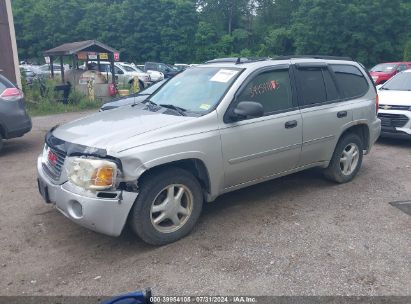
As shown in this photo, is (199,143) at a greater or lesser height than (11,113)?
greater

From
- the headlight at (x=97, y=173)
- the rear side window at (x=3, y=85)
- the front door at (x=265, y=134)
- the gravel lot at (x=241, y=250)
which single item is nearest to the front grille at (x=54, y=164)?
the headlight at (x=97, y=173)

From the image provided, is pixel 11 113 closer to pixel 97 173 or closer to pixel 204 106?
pixel 204 106

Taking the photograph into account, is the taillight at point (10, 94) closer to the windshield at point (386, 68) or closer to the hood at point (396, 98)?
the hood at point (396, 98)

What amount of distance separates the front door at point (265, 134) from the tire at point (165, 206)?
0.49m

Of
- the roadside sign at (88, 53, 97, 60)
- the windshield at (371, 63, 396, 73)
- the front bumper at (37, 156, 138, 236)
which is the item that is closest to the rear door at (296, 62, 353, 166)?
the front bumper at (37, 156, 138, 236)

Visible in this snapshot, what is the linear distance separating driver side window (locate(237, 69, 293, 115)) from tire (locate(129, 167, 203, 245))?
3.75 feet

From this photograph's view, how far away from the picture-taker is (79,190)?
3650mm

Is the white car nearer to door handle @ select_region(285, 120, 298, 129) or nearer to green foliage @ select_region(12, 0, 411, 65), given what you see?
door handle @ select_region(285, 120, 298, 129)

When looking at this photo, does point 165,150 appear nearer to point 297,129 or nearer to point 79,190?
point 79,190

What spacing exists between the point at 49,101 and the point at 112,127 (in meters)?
11.1

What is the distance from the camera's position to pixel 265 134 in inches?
181

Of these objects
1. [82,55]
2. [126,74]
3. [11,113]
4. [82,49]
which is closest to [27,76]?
[126,74]

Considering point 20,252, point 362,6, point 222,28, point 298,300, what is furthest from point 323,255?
point 222,28

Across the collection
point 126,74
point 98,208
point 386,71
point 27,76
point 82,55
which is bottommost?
point 126,74
